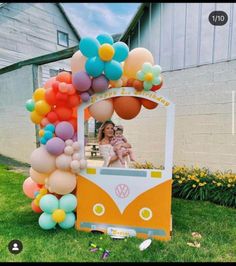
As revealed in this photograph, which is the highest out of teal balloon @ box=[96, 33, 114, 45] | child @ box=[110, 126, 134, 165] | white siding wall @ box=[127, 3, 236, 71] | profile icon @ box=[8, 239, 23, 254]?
white siding wall @ box=[127, 3, 236, 71]

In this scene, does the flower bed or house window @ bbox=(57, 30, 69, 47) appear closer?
the flower bed

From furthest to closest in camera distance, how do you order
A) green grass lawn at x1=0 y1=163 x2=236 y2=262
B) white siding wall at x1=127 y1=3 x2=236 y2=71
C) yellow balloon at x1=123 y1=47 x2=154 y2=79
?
white siding wall at x1=127 y1=3 x2=236 y2=71 → yellow balloon at x1=123 y1=47 x2=154 y2=79 → green grass lawn at x1=0 y1=163 x2=236 y2=262

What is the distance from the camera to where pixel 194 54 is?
4.65 metres

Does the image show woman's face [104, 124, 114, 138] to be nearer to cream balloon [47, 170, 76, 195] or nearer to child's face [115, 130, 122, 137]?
child's face [115, 130, 122, 137]

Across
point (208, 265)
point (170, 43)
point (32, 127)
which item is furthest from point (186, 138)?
point (32, 127)

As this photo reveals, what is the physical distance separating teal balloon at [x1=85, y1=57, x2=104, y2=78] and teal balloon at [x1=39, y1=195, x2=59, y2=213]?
158cm

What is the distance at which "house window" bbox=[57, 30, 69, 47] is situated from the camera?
1162 cm

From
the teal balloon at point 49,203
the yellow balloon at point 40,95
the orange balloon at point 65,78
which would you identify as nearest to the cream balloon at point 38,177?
the teal balloon at point 49,203

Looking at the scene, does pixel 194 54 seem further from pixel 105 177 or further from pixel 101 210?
pixel 101 210

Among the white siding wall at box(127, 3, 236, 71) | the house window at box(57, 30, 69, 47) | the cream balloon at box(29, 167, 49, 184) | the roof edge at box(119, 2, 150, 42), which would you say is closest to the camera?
the cream balloon at box(29, 167, 49, 184)

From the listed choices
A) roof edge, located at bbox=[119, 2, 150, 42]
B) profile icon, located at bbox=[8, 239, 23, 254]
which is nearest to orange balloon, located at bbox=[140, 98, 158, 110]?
profile icon, located at bbox=[8, 239, 23, 254]

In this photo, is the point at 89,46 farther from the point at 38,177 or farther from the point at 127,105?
the point at 38,177

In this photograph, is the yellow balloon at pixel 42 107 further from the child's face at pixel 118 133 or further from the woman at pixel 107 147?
the child's face at pixel 118 133

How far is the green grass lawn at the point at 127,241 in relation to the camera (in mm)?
2490
